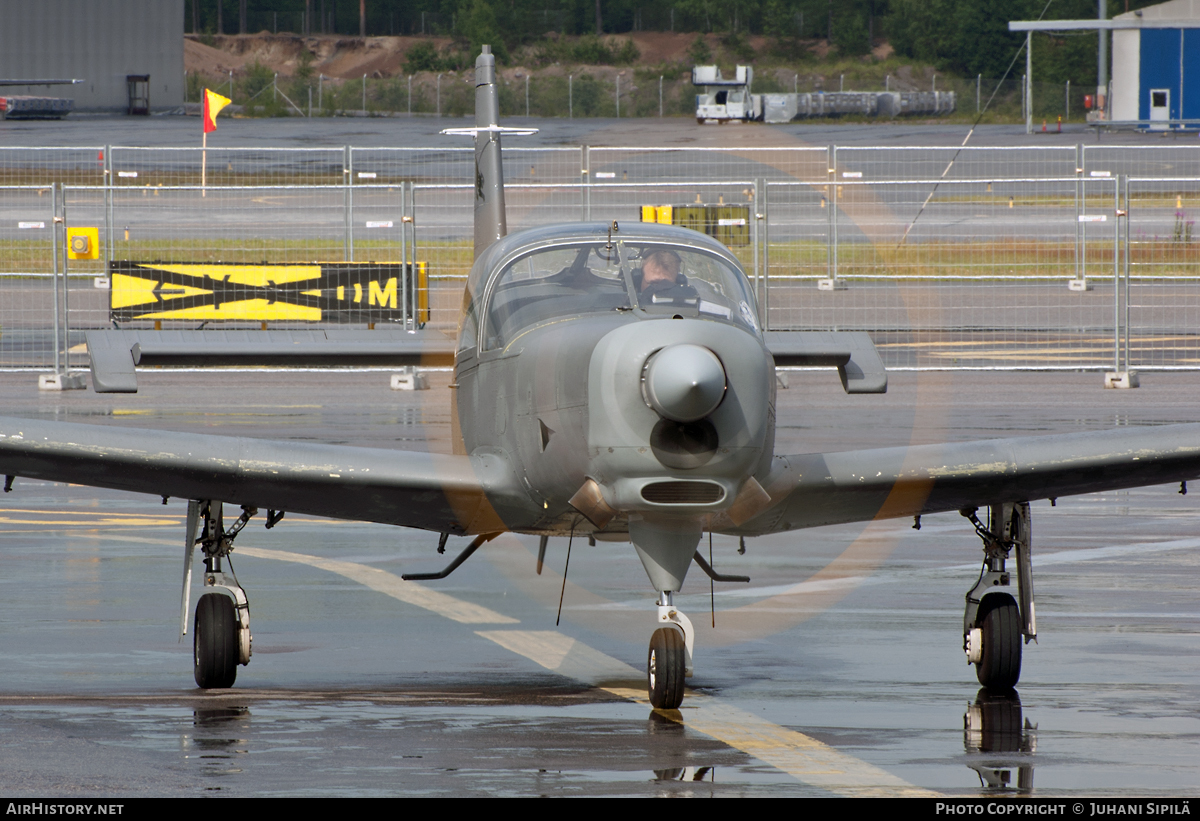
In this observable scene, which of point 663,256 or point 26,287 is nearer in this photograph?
point 663,256

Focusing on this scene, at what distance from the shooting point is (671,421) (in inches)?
264

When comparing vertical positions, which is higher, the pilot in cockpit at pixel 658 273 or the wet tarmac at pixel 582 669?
the pilot in cockpit at pixel 658 273

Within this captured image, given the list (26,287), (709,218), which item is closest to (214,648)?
(709,218)

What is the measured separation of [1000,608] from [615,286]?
240 centimetres

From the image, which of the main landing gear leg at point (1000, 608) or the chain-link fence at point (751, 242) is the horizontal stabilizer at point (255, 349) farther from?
the chain-link fence at point (751, 242)

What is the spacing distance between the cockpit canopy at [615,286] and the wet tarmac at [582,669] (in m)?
1.73

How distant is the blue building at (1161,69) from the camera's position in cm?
6488

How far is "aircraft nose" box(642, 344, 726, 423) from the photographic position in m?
6.44

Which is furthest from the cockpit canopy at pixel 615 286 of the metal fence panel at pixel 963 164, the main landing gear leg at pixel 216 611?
the metal fence panel at pixel 963 164

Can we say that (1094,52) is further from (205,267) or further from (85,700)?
(85,700)

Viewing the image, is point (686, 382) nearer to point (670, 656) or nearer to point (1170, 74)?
point (670, 656)

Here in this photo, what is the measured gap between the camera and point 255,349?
1045 centimetres

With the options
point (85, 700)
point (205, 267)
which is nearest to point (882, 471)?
point (85, 700)

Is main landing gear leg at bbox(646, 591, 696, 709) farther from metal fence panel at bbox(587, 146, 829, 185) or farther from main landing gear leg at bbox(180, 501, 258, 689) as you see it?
metal fence panel at bbox(587, 146, 829, 185)
